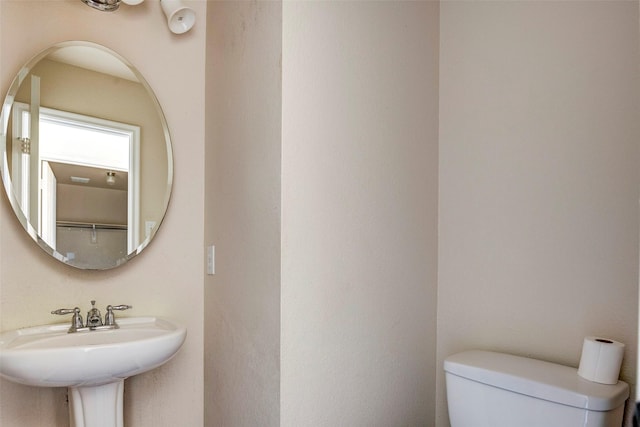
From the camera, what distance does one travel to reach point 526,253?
136 cm

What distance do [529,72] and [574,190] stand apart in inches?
17.0

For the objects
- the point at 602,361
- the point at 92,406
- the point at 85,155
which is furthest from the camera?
the point at 85,155

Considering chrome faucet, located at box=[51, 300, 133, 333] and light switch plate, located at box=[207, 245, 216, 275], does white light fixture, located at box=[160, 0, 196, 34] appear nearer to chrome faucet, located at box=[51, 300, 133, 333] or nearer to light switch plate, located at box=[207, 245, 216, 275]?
light switch plate, located at box=[207, 245, 216, 275]

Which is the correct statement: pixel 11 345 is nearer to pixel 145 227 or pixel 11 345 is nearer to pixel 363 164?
pixel 145 227

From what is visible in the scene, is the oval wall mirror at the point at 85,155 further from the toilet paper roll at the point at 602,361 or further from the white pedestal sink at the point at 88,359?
the toilet paper roll at the point at 602,361

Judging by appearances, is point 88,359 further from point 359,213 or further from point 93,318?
point 359,213

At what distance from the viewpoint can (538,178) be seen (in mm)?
1344

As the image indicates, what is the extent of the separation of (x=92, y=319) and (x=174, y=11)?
3.90ft

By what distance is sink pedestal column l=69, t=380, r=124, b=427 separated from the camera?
4.19 feet

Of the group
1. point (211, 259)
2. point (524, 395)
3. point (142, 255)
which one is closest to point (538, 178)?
point (524, 395)

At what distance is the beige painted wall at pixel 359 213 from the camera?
1181mm

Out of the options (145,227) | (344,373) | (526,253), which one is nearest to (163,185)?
(145,227)

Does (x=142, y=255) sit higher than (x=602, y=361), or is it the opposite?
(x=142, y=255)

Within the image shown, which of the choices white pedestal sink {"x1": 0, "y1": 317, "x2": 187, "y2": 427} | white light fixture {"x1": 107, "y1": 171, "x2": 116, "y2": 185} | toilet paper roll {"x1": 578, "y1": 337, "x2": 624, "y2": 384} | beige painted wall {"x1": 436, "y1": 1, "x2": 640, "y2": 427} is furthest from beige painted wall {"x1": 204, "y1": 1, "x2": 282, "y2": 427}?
toilet paper roll {"x1": 578, "y1": 337, "x2": 624, "y2": 384}
